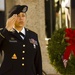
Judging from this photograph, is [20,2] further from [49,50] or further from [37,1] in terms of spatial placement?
[49,50]

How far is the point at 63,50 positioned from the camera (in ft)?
20.4

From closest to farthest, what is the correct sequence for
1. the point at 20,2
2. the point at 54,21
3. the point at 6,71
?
the point at 6,71 < the point at 20,2 < the point at 54,21

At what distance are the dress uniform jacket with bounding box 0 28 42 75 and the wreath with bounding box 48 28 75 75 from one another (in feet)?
5.32

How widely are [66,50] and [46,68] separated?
212 cm

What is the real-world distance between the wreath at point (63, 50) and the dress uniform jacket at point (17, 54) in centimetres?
162

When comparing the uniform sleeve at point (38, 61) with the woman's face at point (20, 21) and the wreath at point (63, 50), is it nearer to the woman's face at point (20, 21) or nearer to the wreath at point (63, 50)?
the woman's face at point (20, 21)

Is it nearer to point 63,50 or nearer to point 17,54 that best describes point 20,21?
point 17,54

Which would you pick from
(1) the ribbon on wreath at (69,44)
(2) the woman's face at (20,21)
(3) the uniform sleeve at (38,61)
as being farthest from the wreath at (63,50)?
(2) the woman's face at (20,21)

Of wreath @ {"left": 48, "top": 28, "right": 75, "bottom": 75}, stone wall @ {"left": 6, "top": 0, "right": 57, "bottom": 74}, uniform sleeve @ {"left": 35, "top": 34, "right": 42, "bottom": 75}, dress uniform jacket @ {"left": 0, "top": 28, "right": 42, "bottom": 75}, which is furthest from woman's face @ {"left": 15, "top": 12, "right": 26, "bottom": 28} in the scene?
stone wall @ {"left": 6, "top": 0, "right": 57, "bottom": 74}

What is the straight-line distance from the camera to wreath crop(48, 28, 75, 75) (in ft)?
19.7

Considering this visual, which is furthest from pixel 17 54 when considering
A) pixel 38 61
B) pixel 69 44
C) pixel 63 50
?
pixel 63 50

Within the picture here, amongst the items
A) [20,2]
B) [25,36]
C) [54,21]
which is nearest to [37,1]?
[20,2]

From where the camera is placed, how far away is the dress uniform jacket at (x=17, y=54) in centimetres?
423

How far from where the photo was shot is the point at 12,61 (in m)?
4.24
